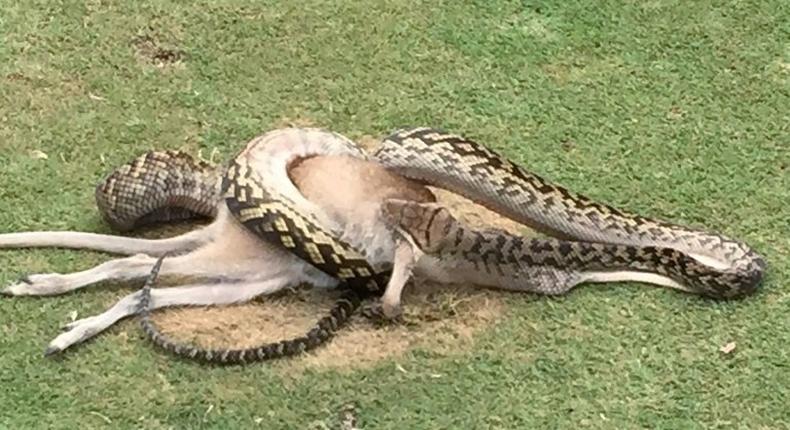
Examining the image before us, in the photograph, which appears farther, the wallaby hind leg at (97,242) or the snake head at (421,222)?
the wallaby hind leg at (97,242)

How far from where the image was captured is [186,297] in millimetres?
3660

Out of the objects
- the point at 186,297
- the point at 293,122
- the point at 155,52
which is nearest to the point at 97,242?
the point at 186,297

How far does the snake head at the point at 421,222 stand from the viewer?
363 cm

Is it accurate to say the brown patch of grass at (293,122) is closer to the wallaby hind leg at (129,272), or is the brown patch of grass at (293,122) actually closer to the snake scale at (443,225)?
the snake scale at (443,225)

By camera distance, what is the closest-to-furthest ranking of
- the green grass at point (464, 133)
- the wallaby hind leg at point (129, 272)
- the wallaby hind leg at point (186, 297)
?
the green grass at point (464, 133), the wallaby hind leg at point (186, 297), the wallaby hind leg at point (129, 272)

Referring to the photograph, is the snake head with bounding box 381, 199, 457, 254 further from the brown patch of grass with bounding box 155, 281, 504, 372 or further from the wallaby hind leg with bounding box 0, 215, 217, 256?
the wallaby hind leg with bounding box 0, 215, 217, 256

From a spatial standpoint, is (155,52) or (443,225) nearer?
(443,225)

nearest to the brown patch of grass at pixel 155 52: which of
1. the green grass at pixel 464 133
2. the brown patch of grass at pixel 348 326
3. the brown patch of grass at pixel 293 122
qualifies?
the green grass at pixel 464 133

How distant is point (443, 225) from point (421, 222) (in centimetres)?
6

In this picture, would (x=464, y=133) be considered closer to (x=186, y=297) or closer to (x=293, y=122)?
(x=293, y=122)

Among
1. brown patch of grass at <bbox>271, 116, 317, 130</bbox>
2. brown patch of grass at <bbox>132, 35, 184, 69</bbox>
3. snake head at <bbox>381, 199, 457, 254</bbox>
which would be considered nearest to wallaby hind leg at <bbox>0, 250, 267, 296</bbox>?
snake head at <bbox>381, 199, 457, 254</bbox>

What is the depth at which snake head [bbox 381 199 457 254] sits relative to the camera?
3.63 meters

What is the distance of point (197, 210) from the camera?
3951 millimetres

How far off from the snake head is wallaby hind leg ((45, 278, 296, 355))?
1.00 feet
